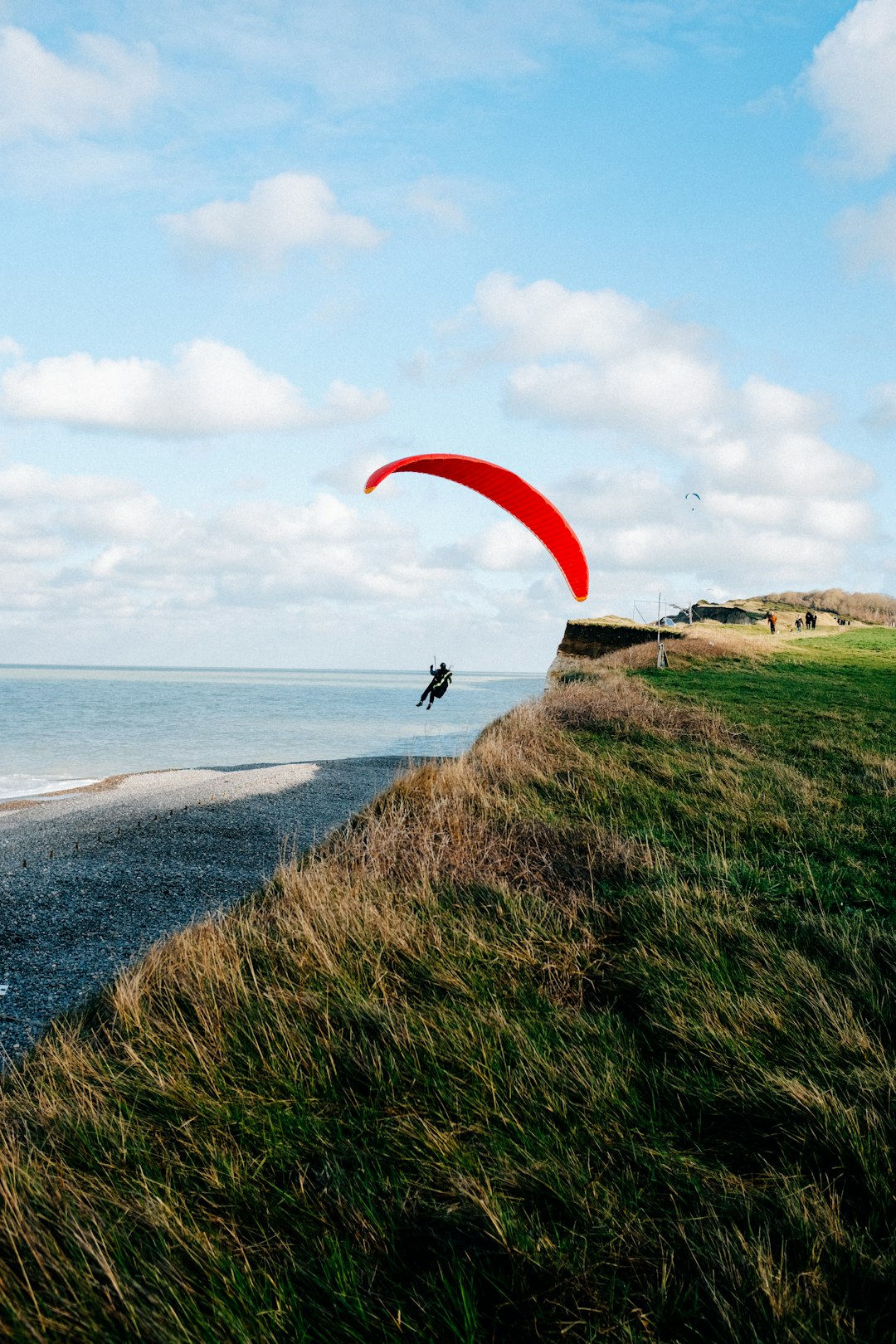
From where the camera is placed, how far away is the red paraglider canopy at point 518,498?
11.0m

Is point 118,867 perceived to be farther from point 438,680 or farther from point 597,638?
point 597,638

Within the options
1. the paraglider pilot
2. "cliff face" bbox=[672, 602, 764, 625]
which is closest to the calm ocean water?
the paraglider pilot

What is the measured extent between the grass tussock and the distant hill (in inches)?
3176

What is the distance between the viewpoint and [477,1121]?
3025 mm

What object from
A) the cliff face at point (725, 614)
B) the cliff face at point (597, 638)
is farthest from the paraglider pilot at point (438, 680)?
the cliff face at point (725, 614)

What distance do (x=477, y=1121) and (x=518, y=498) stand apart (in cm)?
1053

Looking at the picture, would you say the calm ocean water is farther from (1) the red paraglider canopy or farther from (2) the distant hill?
(2) the distant hill

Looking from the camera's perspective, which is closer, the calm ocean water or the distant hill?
the calm ocean water

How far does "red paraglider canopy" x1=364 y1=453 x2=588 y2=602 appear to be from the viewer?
11.0 m

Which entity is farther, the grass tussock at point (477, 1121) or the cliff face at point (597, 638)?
the cliff face at point (597, 638)

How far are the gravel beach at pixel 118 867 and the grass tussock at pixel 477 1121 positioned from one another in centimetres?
154

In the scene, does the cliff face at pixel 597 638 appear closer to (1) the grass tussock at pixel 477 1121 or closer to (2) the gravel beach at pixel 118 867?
(2) the gravel beach at pixel 118 867

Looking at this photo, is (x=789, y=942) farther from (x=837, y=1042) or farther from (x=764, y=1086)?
(x=764, y=1086)

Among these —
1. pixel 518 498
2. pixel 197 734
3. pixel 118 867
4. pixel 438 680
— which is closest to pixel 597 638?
pixel 197 734
